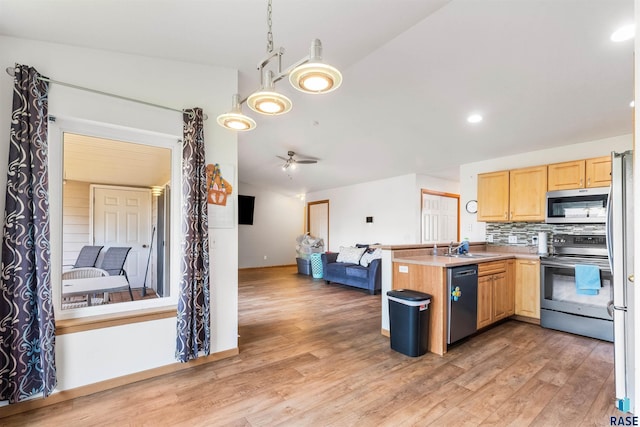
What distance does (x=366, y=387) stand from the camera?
7.64 ft

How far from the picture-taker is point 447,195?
7.24 metres

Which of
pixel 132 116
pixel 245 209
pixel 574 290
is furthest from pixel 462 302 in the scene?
pixel 245 209

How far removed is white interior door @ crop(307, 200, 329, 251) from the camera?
353 inches

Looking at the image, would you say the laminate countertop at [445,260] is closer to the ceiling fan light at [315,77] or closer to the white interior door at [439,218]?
the ceiling fan light at [315,77]

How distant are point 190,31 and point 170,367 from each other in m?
2.78

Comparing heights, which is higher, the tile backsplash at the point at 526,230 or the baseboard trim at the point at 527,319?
the tile backsplash at the point at 526,230

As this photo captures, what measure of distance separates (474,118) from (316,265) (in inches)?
188

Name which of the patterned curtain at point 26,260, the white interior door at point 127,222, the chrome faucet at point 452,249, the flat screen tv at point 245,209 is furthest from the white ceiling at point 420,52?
the flat screen tv at point 245,209

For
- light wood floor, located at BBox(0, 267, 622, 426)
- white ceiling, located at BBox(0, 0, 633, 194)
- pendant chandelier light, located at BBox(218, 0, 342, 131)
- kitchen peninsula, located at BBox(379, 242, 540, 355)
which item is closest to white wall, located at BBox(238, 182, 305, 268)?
white ceiling, located at BBox(0, 0, 633, 194)

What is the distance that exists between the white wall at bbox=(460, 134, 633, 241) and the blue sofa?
1.82 m

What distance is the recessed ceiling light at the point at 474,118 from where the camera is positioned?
3.83m

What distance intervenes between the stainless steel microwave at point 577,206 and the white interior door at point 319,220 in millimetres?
5781

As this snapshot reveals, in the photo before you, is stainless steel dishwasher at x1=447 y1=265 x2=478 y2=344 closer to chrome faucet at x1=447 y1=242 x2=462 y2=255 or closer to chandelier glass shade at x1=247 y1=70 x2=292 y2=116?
chrome faucet at x1=447 y1=242 x2=462 y2=255

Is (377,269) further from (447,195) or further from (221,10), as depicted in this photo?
(221,10)
